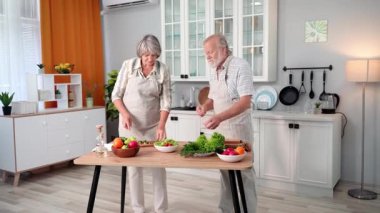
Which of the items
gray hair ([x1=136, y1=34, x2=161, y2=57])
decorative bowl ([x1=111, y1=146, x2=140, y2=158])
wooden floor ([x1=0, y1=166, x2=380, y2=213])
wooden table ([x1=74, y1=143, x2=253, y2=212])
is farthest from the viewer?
wooden floor ([x1=0, y1=166, x2=380, y2=213])

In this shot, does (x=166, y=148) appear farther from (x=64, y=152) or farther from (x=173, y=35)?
(x=64, y=152)

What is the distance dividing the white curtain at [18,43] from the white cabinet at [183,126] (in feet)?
6.44

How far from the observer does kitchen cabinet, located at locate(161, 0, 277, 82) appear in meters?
3.73

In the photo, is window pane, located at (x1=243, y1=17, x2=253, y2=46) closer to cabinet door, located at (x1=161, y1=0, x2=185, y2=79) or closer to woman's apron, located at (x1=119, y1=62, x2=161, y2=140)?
cabinet door, located at (x1=161, y1=0, x2=185, y2=79)

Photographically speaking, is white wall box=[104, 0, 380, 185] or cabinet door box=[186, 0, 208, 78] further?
cabinet door box=[186, 0, 208, 78]

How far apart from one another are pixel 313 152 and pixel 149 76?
→ 184cm

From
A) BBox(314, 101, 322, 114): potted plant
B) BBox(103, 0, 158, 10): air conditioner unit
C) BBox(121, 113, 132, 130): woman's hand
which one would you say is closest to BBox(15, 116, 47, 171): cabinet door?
BBox(121, 113, 132, 130): woman's hand

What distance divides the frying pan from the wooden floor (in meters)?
1.03

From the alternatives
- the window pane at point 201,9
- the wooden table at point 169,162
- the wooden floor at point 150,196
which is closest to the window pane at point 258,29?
the window pane at point 201,9

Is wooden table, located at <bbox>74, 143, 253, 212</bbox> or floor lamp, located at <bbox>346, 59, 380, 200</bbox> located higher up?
floor lamp, located at <bbox>346, 59, 380, 200</bbox>

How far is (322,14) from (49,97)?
3.42m

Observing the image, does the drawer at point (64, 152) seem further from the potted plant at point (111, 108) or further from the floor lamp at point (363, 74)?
the floor lamp at point (363, 74)

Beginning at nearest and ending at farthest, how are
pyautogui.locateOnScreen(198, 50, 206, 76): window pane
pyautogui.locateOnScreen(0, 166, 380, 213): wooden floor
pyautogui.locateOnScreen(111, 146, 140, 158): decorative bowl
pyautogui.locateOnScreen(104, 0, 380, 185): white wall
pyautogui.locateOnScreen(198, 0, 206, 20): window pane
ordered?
pyautogui.locateOnScreen(111, 146, 140, 158): decorative bowl
pyautogui.locateOnScreen(0, 166, 380, 213): wooden floor
pyautogui.locateOnScreen(104, 0, 380, 185): white wall
pyautogui.locateOnScreen(198, 0, 206, 20): window pane
pyautogui.locateOnScreen(198, 50, 206, 76): window pane

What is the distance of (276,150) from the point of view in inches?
140
